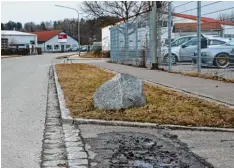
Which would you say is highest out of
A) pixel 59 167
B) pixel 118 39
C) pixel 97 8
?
pixel 97 8

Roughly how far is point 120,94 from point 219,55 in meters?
7.37

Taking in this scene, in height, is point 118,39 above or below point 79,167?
above

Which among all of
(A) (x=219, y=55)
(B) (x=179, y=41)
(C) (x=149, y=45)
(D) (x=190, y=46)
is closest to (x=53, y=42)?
(C) (x=149, y=45)

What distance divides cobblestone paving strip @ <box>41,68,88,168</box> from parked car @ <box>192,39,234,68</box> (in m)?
7.55

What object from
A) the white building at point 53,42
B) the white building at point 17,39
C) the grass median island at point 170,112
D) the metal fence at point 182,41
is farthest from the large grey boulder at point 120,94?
the white building at point 53,42

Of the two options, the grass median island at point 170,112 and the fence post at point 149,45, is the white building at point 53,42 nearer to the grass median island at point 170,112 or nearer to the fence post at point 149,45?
the fence post at point 149,45

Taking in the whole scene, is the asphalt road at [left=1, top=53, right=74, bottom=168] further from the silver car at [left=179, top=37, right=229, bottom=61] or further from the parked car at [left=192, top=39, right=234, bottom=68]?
the silver car at [left=179, top=37, right=229, bottom=61]

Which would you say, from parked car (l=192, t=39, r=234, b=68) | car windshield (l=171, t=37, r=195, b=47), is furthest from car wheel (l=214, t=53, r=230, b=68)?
car windshield (l=171, t=37, r=195, b=47)

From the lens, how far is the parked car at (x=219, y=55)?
12.7m

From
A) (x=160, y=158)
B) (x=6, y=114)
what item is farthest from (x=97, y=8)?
(x=160, y=158)

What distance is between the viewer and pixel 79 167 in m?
4.08

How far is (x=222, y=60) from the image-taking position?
13.3 metres

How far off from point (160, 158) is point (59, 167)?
1.07 m

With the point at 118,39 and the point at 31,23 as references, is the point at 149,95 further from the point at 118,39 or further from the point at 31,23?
the point at 31,23
